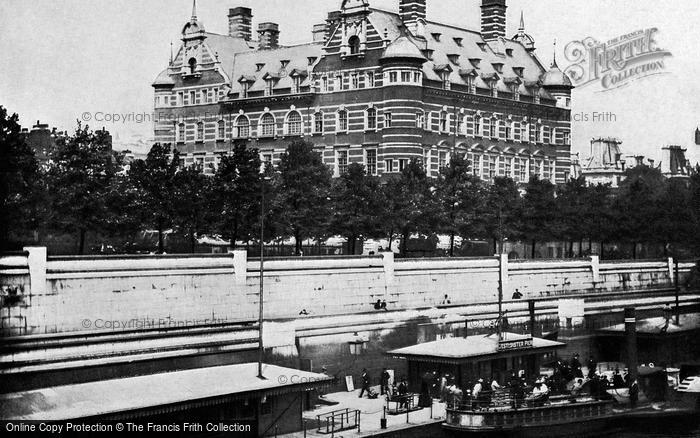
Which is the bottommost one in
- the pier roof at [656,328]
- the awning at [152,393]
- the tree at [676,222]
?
the awning at [152,393]

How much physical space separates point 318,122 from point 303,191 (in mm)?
19183

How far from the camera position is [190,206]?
185 feet

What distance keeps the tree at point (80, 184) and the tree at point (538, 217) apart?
3167cm

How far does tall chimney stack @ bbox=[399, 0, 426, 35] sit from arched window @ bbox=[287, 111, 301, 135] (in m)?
10.3

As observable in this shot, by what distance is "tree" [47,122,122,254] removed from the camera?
49688 millimetres

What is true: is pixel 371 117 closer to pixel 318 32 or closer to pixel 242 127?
pixel 242 127

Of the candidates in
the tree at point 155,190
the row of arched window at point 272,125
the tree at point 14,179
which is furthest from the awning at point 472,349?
the row of arched window at point 272,125

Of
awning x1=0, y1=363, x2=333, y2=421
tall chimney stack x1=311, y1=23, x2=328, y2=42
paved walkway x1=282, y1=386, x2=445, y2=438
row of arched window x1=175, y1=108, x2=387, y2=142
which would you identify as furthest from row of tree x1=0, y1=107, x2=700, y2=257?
tall chimney stack x1=311, y1=23, x2=328, y2=42

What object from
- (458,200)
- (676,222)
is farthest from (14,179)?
(676,222)

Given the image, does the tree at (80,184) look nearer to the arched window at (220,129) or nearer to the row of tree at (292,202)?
the row of tree at (292,202)

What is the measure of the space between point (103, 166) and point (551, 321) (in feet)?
77.8

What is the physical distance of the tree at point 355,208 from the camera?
208 ft

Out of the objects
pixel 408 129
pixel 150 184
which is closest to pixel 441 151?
pixel 408 129

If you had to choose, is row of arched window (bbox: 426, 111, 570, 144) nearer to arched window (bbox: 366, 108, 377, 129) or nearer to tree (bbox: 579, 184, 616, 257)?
arched window (bbox: 366, 108, 377, 129)
